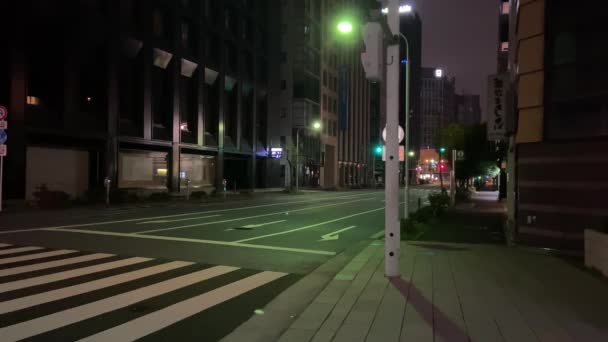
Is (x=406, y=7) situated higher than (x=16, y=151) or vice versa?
(x=406, y=7)

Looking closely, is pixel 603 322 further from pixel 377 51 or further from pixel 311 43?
pixel 311 43

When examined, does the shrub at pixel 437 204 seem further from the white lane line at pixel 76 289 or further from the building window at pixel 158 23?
the building window at pixel 158 23

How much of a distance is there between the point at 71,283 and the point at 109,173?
27.2 metres

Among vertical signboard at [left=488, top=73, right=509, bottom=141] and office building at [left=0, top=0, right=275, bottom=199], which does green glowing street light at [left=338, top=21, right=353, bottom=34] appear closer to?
vertical signboard at [left=488, top=73, right=509, bottom=141]

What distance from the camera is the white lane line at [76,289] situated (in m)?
7.09

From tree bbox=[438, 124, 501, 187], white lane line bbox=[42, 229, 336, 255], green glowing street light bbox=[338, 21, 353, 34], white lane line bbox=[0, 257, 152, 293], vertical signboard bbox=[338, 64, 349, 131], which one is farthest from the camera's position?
vertical signboard bbox=[338, 64, 349, 131]

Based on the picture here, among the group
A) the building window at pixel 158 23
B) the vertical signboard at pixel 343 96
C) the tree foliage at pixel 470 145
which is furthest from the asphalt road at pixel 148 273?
the vertical signboard at pixel 343 96

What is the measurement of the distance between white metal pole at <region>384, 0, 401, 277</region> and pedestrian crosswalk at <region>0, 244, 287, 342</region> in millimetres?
2185

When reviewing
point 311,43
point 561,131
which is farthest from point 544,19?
point 311,43

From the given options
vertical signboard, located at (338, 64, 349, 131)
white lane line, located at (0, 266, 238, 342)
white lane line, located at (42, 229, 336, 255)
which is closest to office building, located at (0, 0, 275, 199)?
white lane line, located at (42, 229, 336, 255)

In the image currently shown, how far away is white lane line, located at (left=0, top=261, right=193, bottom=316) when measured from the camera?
7.09m

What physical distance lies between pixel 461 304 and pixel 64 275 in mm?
6866

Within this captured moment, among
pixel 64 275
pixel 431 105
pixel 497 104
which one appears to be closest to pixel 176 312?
pixel 64 275

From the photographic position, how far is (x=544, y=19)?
12.2 meters
